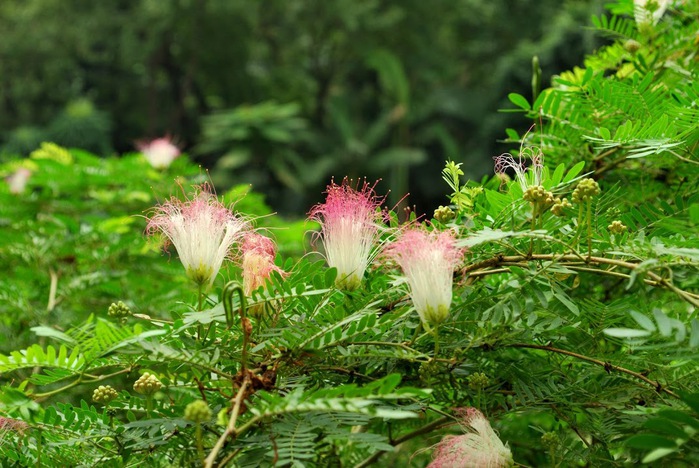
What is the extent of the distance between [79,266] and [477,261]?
4.01ft

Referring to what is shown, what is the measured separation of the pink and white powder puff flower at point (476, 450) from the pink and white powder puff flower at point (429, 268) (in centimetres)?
8

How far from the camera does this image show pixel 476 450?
0.54 meters

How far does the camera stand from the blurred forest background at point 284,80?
13781 mm

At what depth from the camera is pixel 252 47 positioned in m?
15.8

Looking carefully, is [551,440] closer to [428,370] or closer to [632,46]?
[428,370]

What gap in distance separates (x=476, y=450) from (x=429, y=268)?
129 millimetres

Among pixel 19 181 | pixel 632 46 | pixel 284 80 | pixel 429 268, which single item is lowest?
pixel 429 268

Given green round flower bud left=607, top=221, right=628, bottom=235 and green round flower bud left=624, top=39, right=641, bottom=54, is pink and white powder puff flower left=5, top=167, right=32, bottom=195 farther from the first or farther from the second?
green round flower bud left=607, top=221, right=628, bottom=235

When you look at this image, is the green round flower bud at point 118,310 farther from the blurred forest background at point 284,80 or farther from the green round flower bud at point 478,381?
the blurred forest background at point 284,80

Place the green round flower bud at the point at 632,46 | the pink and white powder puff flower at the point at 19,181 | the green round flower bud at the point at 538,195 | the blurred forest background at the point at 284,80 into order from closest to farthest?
1. the green round flower bud at the point at 538,195
2. the green round flower bud at the point at 632,46
3. the pink and white powder puff flower at the point at 19,181
4. the blurred forest background at the point at 284,80

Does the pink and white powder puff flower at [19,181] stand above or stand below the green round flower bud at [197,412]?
above

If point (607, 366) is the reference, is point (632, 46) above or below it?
above

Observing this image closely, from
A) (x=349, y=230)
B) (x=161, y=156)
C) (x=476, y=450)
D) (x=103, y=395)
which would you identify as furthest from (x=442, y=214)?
(x=161, y=156)

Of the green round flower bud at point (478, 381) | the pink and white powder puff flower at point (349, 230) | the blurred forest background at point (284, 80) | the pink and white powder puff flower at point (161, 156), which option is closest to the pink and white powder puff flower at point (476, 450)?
the green round flower bud at point (478, 381)
